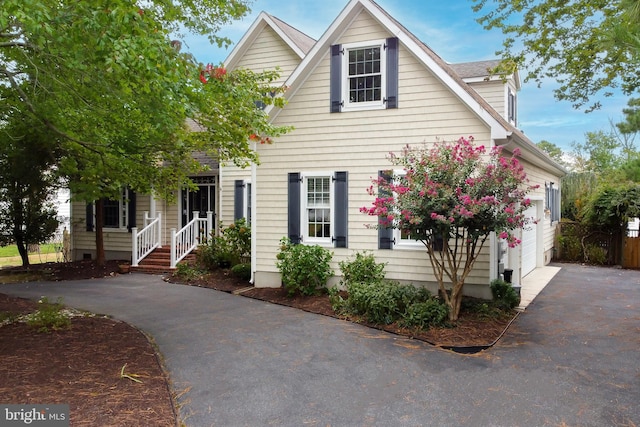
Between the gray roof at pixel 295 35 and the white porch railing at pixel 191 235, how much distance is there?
5931 millimetres

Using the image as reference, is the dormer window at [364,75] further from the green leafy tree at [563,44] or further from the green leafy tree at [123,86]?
the green leafy tree at [563,44]

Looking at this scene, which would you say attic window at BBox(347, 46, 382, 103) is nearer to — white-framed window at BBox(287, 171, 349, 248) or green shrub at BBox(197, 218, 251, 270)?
white-framed window at BBox(287, 171, 349, 248)

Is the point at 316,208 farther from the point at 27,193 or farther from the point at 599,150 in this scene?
the point at 599,150

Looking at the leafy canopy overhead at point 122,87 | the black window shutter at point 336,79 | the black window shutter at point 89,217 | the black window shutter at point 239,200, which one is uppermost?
the black window shutter at point 336,79

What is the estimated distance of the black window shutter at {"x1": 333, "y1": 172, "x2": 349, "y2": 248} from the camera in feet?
32.2

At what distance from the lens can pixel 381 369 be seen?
555cm

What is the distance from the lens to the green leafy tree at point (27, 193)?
12469 millimetres

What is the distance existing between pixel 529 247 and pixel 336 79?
307 inches

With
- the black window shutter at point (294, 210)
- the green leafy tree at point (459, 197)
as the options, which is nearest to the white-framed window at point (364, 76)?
the black window shutter at point (294, 210)

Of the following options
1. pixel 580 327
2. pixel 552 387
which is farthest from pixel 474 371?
pixel 580 327

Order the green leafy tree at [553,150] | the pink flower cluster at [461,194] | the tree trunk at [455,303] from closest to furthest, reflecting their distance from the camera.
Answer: the pink flower cluster at [461,194] < the tree trunk at [455,303] < the green leafy tree at [553,150]

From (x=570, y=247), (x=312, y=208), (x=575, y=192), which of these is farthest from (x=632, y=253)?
(x=312, y=208)

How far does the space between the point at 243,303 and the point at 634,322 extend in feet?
24.0

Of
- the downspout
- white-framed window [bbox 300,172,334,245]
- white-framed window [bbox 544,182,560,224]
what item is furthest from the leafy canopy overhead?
white-framed window [bbox 544,182,560,224]
